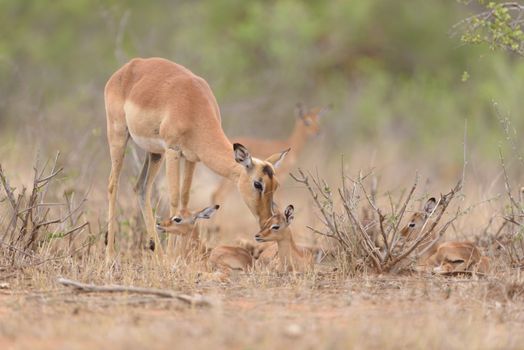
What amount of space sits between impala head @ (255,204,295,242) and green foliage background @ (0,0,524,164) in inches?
333

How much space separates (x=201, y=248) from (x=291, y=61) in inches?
521

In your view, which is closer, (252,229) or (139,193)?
(139,193)

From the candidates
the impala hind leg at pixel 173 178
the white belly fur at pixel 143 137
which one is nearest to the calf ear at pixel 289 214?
the impala hind leg at pixel 173 178

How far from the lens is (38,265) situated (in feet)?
24.4

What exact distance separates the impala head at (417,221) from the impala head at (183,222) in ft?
5.61

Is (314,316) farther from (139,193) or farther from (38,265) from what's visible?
(139,193)

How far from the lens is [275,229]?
790 cm

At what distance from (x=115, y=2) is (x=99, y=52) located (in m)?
1.28

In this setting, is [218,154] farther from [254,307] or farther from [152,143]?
[254,307]

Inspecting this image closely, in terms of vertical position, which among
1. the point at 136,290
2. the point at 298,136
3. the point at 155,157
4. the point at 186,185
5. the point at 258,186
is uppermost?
the point at 298,136

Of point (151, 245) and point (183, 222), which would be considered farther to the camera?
point (183, 222)

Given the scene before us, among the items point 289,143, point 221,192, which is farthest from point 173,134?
point 289,143

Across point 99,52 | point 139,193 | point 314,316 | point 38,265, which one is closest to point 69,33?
point 99,52

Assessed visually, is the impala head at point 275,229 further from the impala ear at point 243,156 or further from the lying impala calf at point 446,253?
the lying impala calf at point 446,253
